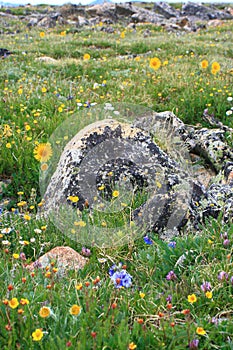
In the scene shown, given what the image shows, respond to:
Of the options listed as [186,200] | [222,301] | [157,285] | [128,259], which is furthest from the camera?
[186,200]

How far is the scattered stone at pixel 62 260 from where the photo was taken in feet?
11.8

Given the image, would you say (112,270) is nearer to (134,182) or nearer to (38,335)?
(38,335)

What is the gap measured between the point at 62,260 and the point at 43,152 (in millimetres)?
2479

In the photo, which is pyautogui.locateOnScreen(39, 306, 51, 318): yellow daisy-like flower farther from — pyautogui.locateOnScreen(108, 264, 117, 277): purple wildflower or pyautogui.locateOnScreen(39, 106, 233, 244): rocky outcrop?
pyautogui.locateOnScreen(39, 106, 233, 244): rocky outcrop

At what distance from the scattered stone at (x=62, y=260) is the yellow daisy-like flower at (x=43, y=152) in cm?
221

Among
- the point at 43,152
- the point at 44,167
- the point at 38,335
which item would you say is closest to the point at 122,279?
the point at 38,335

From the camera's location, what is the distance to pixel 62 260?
3.72 meters

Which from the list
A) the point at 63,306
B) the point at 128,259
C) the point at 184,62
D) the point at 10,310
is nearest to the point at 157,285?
the point at 128,259

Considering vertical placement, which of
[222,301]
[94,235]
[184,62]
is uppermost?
[222,301]

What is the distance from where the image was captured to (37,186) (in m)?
5.94

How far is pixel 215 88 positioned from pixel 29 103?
365 centimetres

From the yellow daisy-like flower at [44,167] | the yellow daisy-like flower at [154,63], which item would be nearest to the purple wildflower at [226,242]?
the yellow daisy-like flower at [44,167]

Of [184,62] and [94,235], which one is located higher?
[94,235]

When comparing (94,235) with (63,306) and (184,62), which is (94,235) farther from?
(184,62)
